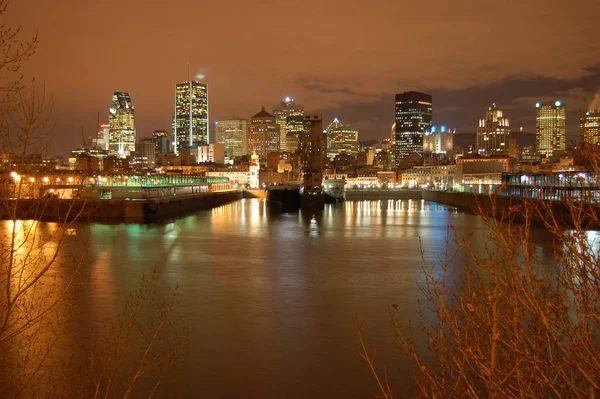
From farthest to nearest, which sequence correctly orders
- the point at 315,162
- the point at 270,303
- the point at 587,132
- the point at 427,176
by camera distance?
the point at 427,176 → the point at 315,162 → the point at 270,303 → the point at 587,132

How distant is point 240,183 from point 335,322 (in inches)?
5598

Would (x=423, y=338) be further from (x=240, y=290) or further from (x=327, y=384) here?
(x=240, y=290)

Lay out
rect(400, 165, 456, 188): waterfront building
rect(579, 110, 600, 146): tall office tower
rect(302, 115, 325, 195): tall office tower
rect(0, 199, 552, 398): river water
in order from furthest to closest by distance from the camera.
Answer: rect(400, 165, 456, 188): waterfront building → rect(302, 115, 325, 195): tall office tower → rect(0, 199, 552, 398): river water → rect(579, 110, 600, 146): tall office tower

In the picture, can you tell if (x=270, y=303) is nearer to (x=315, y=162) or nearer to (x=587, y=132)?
(x=587, y=132)

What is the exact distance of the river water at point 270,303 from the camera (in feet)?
34.6

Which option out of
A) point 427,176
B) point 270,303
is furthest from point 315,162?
point 427,176

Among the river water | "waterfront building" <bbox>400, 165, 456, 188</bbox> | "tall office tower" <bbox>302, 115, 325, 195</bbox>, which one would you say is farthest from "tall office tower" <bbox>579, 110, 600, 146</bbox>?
"waterfront building" <bbox>400, 165, 456, 188</bbox>

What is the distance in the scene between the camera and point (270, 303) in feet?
53.8

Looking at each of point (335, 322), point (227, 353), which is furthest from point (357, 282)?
point (227, 353)

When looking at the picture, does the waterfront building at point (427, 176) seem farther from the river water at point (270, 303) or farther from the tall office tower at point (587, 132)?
the tall office tower at point (587, 132)

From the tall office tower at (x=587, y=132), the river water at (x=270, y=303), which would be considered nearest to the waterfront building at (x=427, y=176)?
the river water at (x=270, y=303)

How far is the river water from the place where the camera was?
34.6 feet

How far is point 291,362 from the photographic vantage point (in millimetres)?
11320

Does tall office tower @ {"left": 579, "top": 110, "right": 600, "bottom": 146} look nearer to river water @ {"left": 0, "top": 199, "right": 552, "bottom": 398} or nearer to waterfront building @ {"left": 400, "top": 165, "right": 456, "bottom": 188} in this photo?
river water @ {"left": 0, "top": 199, "right": 552, "bottom": 398}
